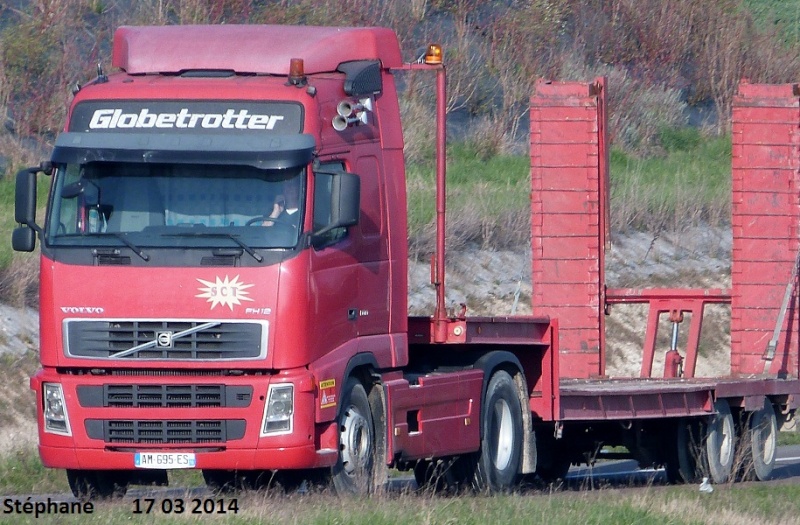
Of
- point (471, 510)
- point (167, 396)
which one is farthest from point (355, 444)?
point (167, 396)

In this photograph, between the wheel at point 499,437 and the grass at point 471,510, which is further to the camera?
the wheel at point 499,437

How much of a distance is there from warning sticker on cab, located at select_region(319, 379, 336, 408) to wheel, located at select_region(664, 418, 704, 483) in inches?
219

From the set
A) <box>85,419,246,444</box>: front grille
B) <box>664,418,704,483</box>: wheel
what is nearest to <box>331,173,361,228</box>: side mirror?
<box>85,419,246,444</box>: front grille

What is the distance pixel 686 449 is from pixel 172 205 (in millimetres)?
6874

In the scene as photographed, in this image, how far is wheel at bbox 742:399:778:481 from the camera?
600 inches

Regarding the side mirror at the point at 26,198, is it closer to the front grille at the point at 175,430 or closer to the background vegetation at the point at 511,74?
the front grille at the point at 175,430

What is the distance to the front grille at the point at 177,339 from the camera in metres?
9.75

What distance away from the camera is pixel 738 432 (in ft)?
50.3

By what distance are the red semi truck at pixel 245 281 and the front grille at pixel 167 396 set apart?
14 millimetres

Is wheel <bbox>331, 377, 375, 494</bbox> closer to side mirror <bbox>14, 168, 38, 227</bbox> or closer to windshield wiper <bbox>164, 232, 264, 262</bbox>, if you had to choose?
windshield wiper <bbox>164, 232, 264, 262</bbox>

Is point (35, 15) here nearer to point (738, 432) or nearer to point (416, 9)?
point (416, 9)

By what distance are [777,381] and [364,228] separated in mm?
6568

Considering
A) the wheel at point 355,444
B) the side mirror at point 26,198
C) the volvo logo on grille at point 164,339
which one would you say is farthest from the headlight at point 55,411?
the wheel at point 355,444

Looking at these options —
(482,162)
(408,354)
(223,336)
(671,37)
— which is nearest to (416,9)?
(482,162)
